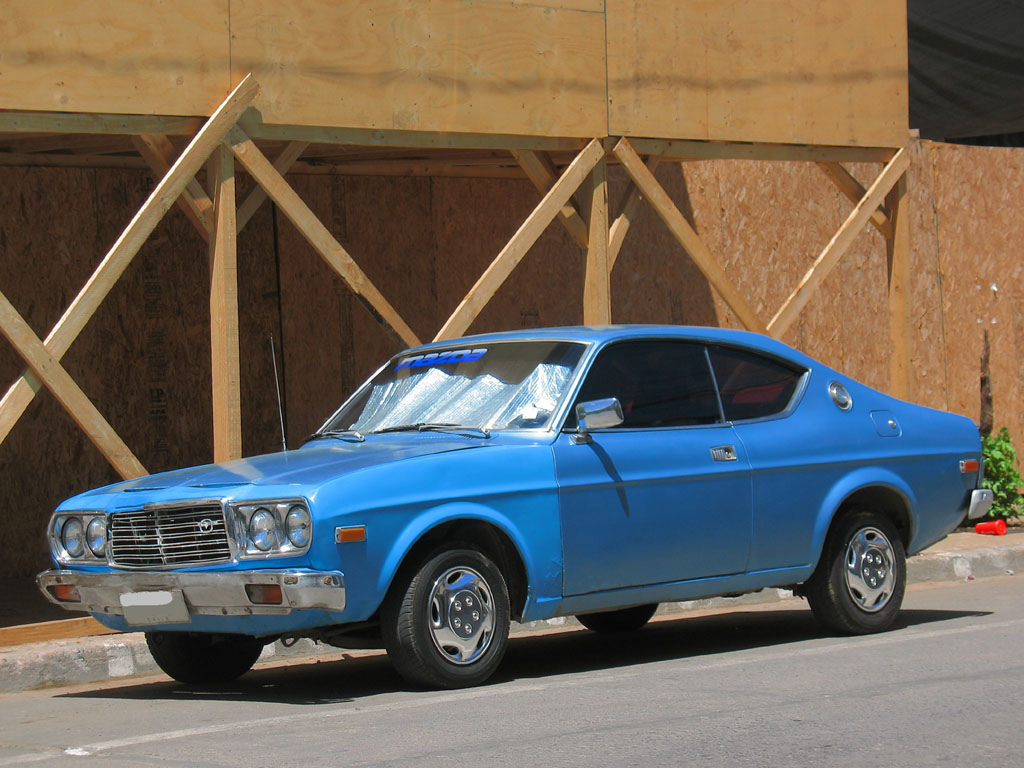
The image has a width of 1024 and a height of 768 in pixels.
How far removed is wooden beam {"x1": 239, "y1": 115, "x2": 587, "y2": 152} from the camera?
965 cm

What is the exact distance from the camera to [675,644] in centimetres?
815

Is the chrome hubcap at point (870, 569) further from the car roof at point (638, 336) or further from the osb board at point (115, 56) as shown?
the osb board at point (115, 56)

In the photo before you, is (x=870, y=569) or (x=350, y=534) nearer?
(x=350, y=534)

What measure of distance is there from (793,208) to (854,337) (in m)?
1.48

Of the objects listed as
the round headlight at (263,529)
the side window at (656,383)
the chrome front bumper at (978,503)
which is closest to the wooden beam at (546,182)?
the side window at (656,383)

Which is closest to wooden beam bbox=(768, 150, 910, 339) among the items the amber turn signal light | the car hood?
the car hood

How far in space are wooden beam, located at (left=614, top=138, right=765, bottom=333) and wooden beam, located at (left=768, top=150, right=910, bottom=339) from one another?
277 mm

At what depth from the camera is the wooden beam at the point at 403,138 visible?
31.7ft

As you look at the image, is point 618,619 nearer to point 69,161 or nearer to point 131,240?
point 131,240

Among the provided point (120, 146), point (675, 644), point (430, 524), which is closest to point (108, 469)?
point (120, 146)

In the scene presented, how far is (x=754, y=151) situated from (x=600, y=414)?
18.7 ft

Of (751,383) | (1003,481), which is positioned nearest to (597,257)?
(751,383)

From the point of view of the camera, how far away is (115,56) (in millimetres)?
9000

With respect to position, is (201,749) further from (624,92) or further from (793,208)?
(793,208)
